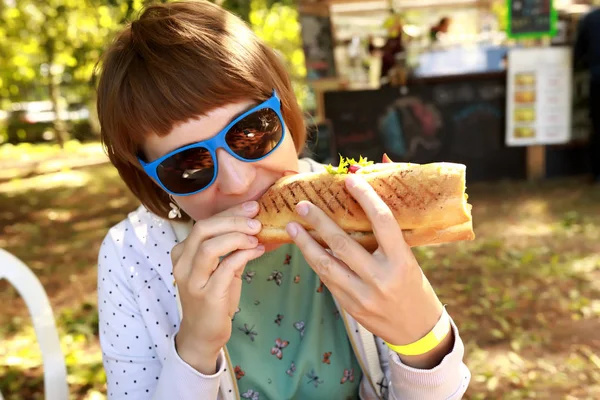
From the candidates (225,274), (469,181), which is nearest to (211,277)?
(225,274)

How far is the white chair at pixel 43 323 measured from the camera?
1.85m

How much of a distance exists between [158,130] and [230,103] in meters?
0.23

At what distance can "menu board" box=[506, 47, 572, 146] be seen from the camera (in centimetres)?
777

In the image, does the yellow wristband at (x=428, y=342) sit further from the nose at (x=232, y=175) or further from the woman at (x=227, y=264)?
the nose at (x=232, y=175)

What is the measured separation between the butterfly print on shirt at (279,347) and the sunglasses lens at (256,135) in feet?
2.14

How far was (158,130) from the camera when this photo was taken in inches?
59.2

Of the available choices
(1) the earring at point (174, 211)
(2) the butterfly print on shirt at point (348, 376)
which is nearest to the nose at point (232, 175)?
(1) the earring at point (174, 211)

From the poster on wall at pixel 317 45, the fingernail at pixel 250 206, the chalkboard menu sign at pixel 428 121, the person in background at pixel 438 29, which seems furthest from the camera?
the person in background at pixel 438 29

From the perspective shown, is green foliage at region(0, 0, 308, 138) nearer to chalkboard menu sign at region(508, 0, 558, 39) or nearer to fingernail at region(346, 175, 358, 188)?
chalkboard menu sign at region(508, 0, 558, 39)

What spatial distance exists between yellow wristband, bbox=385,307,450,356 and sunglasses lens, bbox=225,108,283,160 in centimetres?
70

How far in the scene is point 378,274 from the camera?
124cm

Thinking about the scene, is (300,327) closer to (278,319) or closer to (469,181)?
(278,319)

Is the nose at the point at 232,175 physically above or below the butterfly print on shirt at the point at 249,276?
above

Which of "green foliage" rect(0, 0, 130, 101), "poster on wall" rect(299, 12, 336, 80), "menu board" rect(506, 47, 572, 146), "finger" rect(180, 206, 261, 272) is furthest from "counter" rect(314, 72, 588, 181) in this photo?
"finger" rect(180, 206, 261, 272)
